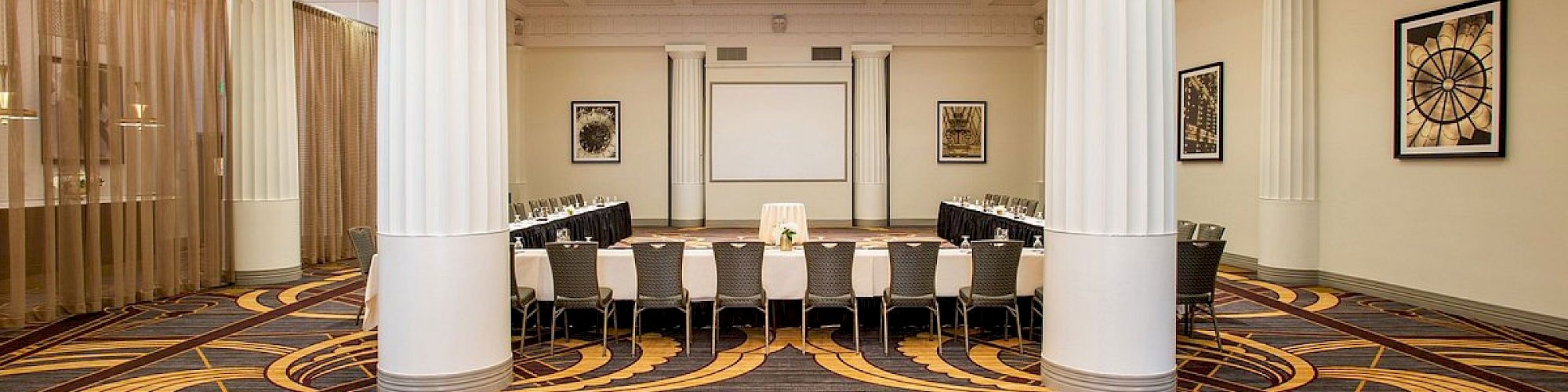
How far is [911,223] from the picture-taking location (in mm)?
15906

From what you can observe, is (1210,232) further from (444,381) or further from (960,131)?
(960,131)

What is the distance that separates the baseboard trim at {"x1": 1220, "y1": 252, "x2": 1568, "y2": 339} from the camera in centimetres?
642

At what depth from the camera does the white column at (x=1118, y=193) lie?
4477mm

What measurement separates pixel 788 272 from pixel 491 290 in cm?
212

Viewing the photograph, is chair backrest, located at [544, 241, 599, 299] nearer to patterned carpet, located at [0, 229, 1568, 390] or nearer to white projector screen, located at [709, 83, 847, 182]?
patterned carpet, located at [0, 229, 1568, 390]

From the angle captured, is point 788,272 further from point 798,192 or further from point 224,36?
point 798,192

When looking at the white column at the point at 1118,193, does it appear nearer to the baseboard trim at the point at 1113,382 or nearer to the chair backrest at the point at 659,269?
the baseboard trim at the point at 1113,382

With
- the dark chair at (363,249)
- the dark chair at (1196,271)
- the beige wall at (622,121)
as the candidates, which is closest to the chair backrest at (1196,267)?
the dark chair at (1196,271)

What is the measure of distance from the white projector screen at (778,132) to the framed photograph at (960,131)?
166cm

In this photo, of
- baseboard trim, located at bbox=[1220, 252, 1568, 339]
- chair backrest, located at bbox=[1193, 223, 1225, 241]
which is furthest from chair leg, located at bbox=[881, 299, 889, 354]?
baseboard trim, located at bbox=[1220, 252, 1568, 339]

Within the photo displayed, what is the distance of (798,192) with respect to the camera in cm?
1572

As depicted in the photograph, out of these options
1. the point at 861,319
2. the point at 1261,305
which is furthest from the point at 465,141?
the point at 1261,305

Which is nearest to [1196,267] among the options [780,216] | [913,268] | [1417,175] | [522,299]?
[913,268]

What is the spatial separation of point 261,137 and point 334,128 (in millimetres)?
1973
